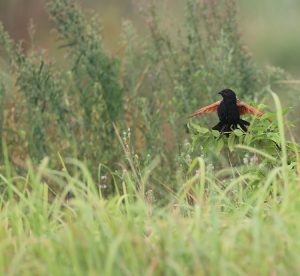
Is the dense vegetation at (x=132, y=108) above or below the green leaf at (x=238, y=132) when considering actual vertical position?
below

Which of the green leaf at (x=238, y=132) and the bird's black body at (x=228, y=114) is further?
the bird's black body at (x=228, y=114)

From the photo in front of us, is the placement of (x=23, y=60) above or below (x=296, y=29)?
above

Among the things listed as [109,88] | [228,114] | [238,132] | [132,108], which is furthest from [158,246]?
[132,108]

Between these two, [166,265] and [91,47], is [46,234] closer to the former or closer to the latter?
[166,265]

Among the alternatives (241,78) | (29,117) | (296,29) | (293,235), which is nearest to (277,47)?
(296,29)

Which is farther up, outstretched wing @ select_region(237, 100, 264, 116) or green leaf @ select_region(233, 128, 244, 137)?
outstretched wing @ select_region(237, 100, 264, 116)

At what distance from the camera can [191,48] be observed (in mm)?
7445

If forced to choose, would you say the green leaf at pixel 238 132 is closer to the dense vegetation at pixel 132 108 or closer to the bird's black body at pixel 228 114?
the dense vegetation at pixel 132 108

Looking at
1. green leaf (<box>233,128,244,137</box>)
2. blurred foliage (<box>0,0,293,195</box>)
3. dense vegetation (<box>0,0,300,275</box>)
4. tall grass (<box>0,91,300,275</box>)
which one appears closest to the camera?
tall grass (<box>0,91,300,275</box>)

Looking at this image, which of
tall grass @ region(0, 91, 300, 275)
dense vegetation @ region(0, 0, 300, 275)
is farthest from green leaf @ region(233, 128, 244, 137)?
tall grass @ region(0, 91, 300, 275)

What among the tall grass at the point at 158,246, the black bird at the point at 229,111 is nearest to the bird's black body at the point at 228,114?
the black bird at the point at 229,111

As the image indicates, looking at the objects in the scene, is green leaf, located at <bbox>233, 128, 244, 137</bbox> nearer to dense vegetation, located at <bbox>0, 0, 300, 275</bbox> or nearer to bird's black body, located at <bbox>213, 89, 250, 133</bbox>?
dense vegetation, located at <bbox>0, 0, 300, 275</bbox>

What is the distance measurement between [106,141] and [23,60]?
2.73ft

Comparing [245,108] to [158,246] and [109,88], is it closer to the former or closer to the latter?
[158,246]
